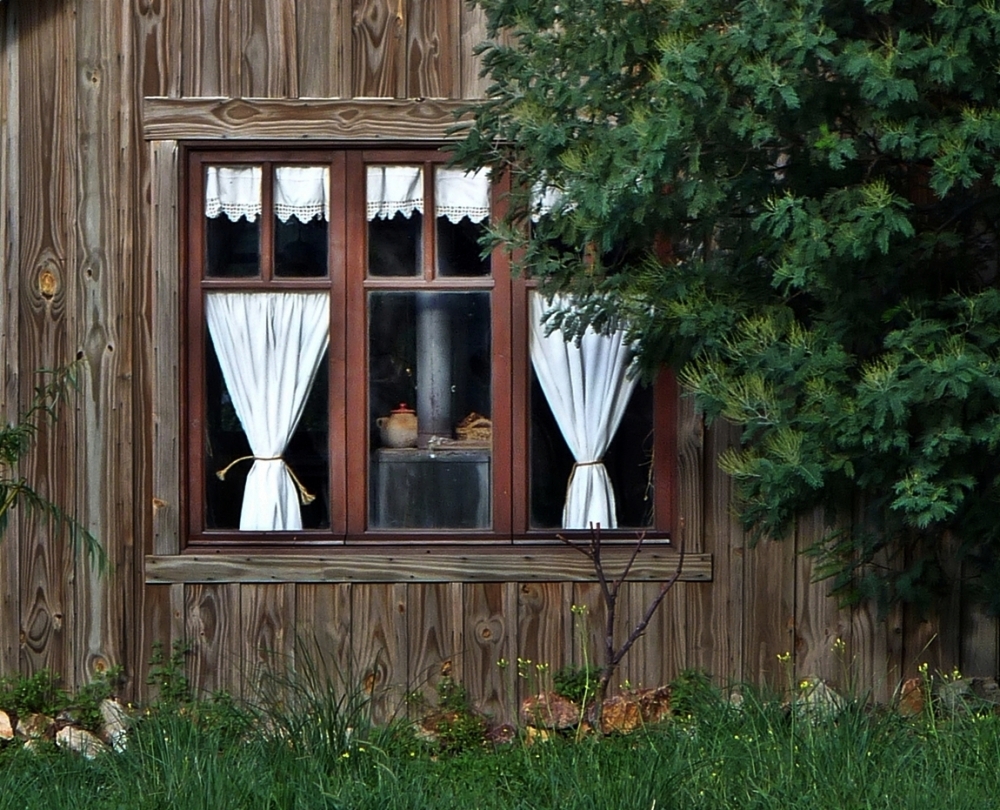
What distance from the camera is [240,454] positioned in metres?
6.11

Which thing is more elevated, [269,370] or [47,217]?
[47,217]

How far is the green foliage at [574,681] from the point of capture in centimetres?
592

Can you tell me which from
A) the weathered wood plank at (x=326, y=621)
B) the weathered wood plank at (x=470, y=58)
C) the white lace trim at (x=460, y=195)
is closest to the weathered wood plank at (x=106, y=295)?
the weathered wood plank at (x=326, y=621)

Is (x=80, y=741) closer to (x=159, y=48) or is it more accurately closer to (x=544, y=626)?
(x=544, y=626)

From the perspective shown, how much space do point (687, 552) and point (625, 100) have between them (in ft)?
7.17

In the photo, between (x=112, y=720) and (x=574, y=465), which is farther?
(x=574, y=465)

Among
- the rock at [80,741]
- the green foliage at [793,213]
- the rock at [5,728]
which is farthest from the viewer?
the rock at [5,728]

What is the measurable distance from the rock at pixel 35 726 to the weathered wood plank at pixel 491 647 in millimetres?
1816

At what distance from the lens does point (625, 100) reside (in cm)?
469

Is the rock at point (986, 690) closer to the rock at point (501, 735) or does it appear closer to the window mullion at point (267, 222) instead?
the rock at point (501, 735)

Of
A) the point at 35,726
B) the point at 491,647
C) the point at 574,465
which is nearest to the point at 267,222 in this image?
the point at 574,465

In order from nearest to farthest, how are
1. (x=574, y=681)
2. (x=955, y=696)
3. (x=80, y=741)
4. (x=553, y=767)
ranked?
1. (x=553, y=767)
2. (x=955, y=696)
3. (x=80, y=741)
4. (x=574, y=681)

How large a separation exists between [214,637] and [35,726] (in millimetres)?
832

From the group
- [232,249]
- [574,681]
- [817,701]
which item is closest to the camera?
[817,701]
